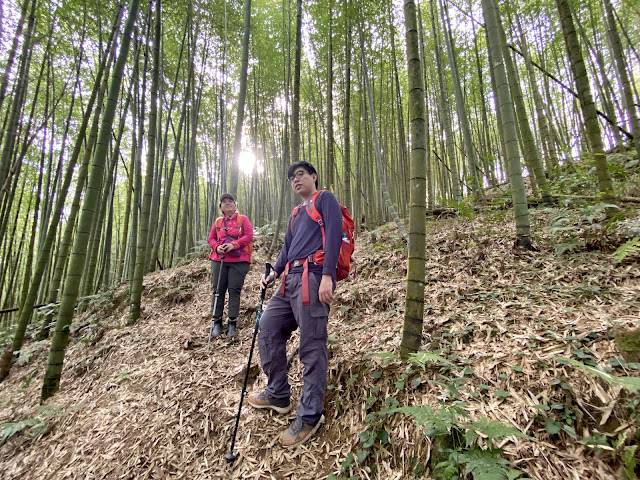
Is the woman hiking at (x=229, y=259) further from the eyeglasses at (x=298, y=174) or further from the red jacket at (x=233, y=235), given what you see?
the eyeglasses at (x=298, y=174)

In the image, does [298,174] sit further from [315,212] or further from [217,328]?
[217,328]

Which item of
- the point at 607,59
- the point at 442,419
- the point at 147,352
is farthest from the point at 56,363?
the point at 607,59

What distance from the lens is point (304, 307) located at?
176 centimetres

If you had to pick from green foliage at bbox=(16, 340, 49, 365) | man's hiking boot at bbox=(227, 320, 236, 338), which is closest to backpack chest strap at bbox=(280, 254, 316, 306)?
man's hiking boot at bbox=(227, 320, 236, 338)

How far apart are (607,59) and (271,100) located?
11482 millimetres

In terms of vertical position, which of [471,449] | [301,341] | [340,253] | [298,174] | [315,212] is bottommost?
[471,449]

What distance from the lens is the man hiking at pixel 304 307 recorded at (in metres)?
1.73

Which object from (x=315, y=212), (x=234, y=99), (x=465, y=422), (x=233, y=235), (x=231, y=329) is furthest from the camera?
(x=234, y=99)

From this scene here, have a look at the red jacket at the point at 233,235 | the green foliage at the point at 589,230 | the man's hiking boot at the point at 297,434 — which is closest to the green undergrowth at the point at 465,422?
the man's hiking boot at the point at 297,434

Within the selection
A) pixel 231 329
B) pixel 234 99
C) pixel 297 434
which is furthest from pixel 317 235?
pixel 234 99

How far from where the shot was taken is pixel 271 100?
9938 mm

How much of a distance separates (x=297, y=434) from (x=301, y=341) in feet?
1.94

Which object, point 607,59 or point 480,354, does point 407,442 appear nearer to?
point 480,354

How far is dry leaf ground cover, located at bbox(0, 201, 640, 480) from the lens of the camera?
1.25 meters
